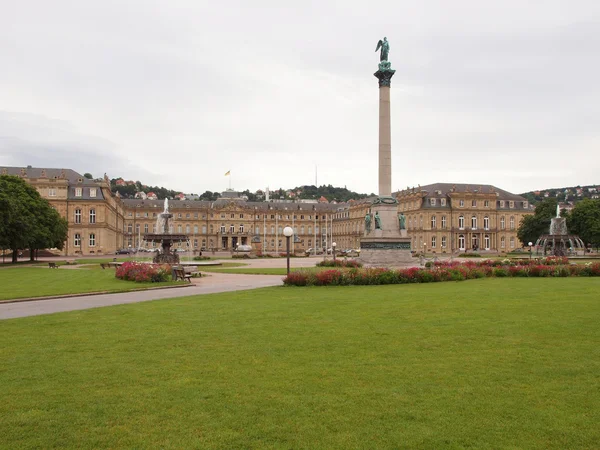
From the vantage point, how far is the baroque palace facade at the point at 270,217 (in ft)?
317

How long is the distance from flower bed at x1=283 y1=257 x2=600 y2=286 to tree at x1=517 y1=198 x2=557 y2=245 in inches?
2626

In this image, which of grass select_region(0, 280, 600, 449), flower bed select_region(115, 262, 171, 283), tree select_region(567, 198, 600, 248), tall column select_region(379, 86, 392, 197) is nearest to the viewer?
grass select_region(0, 280, 600, 449)

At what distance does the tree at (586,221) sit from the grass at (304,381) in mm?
73782

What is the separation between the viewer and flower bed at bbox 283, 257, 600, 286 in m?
26.0

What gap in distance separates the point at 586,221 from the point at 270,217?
281 ft

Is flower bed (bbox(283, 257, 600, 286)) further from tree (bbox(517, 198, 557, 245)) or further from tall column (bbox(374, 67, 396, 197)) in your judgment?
tree (bbox(517, 198, 557, 245))

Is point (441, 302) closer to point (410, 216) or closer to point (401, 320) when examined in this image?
point (401, 320)

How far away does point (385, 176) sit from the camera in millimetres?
41469

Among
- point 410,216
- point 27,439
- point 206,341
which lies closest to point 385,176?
point 206,341

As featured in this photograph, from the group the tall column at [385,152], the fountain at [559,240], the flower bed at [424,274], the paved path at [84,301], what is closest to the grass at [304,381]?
the paved path at [84,301]

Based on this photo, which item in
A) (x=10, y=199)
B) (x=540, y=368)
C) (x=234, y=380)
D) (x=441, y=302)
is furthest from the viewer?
(x=10, y=199)

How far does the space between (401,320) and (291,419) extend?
25.0 feet

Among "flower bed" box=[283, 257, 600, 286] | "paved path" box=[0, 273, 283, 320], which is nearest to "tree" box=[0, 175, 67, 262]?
"paved path" box=[0, 273, 283, 320]

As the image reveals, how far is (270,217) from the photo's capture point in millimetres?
147875
